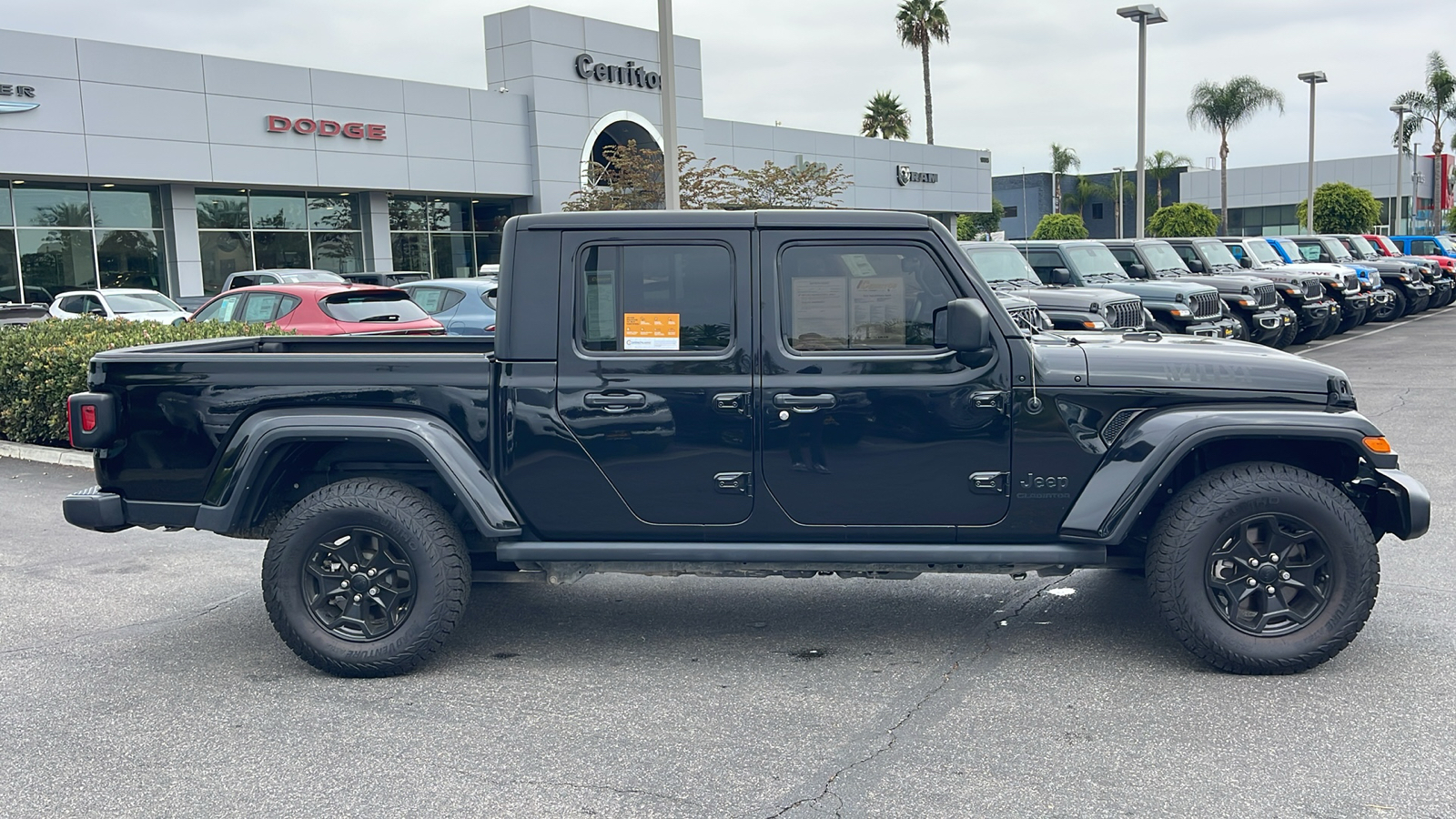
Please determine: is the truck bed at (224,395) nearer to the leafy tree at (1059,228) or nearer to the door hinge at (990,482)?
the door hinge at (990,482)

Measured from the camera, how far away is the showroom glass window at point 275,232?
30.4 meters

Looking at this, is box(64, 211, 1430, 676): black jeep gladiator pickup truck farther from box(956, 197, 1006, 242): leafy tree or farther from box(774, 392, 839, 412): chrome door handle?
box(956, 197, 1006, 242): leafy tree

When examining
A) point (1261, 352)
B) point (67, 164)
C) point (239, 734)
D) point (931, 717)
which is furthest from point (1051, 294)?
point (67, 164)

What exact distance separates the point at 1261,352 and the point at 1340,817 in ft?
7.01

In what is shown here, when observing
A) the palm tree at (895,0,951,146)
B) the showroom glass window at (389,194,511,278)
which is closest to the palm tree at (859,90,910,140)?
the palm tree at (895,0,951,146)

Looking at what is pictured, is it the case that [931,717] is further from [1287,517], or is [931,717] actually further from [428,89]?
[428,89]

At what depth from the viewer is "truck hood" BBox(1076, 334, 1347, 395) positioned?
16.0 feet

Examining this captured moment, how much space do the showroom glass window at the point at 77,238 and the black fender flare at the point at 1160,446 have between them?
28.1m

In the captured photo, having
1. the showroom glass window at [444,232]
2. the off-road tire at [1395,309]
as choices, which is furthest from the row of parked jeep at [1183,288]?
the showroom glass window at [444,232]

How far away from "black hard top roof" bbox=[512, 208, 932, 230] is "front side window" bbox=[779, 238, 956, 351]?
98 millimetres

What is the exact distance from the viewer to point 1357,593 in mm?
4750

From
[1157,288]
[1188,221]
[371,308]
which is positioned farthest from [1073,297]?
[1188,221]

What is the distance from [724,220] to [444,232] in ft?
106

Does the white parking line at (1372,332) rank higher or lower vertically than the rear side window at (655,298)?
lower
